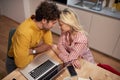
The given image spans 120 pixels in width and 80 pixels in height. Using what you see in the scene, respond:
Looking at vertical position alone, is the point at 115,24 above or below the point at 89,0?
below

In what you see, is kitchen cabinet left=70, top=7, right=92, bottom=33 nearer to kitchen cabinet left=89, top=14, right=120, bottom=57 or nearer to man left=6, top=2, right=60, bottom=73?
kitchen cabinet left=89, top=14, right=120, bottom=57

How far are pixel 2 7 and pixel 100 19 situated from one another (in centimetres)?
286

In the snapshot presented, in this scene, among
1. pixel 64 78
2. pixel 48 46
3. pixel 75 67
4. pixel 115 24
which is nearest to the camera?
pixel 64 78

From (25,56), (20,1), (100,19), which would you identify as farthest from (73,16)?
(20,1)

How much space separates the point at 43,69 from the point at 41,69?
0.02 meters

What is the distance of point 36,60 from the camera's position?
53.0 inches

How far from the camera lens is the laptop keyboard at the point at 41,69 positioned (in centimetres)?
118

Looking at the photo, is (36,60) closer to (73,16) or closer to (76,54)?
Answer: (76,54)

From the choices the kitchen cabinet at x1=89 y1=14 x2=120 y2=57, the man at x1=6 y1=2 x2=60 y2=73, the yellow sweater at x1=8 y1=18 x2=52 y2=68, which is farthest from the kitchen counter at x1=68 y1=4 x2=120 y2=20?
the yellow sweater at x1=8 y1=18 x2=52 y2=68

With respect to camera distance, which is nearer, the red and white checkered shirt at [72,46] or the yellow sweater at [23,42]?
the yellow sweater at [23,42]

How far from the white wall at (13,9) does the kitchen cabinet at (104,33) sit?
6.07 ft

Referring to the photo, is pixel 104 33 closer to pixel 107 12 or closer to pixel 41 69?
pixel 107 12

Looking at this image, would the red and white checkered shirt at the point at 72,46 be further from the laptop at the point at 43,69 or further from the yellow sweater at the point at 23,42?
the yellow sweater at the point at 23,42

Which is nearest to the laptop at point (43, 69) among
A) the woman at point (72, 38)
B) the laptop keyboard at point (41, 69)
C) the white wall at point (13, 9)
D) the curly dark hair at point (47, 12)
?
the laptop keyboard at point (41, 69)
